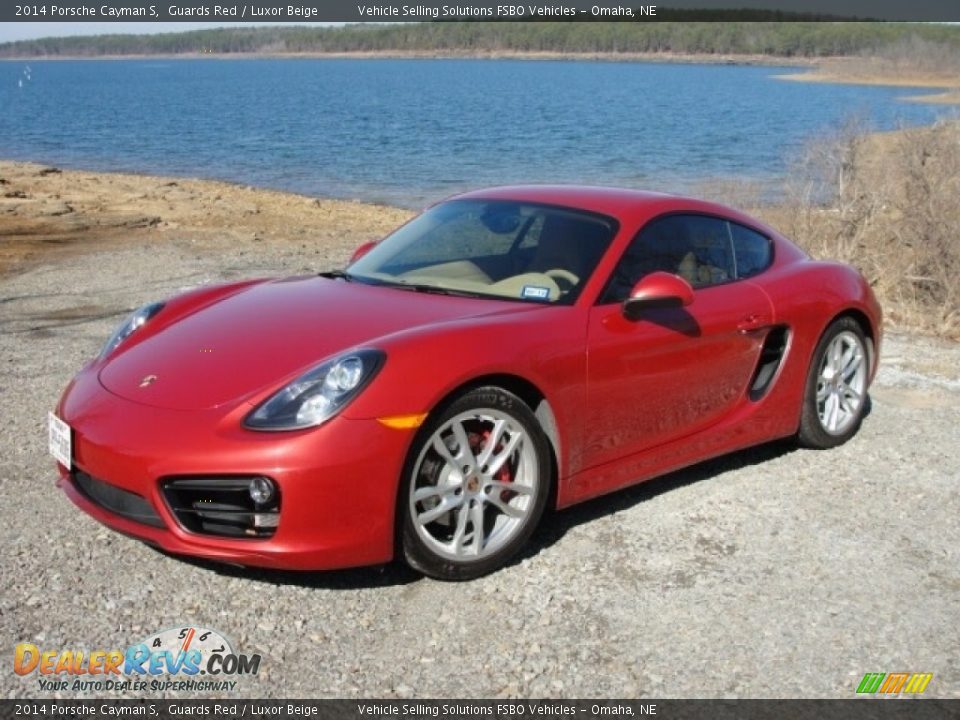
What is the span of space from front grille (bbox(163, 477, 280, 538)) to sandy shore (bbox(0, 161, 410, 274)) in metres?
7.26

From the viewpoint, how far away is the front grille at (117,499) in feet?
13.0

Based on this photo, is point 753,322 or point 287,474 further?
point 753,322

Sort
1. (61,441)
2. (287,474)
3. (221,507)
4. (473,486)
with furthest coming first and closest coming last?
(61,441) < (473,486) < (221,507) < (287,474)

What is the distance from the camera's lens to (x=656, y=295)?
4676 mm

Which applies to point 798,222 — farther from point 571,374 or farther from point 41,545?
point 41,545

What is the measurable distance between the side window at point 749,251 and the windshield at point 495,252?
0.88 metres

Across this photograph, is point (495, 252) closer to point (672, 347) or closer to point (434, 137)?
point (672, 347)

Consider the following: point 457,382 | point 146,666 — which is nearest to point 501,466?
point 457,382

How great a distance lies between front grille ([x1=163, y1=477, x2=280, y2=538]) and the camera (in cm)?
384

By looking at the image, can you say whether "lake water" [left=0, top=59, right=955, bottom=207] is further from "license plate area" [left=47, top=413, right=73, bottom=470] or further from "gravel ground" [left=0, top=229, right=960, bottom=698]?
"license plate area" [left=47, top=413, right=73, bottom=470]

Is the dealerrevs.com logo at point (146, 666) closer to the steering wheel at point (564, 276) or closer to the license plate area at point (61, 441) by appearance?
the license plate area at point (61, 441)

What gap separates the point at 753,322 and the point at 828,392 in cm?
91

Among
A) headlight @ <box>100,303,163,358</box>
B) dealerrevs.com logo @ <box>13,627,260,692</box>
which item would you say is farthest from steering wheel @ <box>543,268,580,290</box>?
dealerrevs.com logo @ <box>13,627,260,692</box>

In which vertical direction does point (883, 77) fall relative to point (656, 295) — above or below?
below
